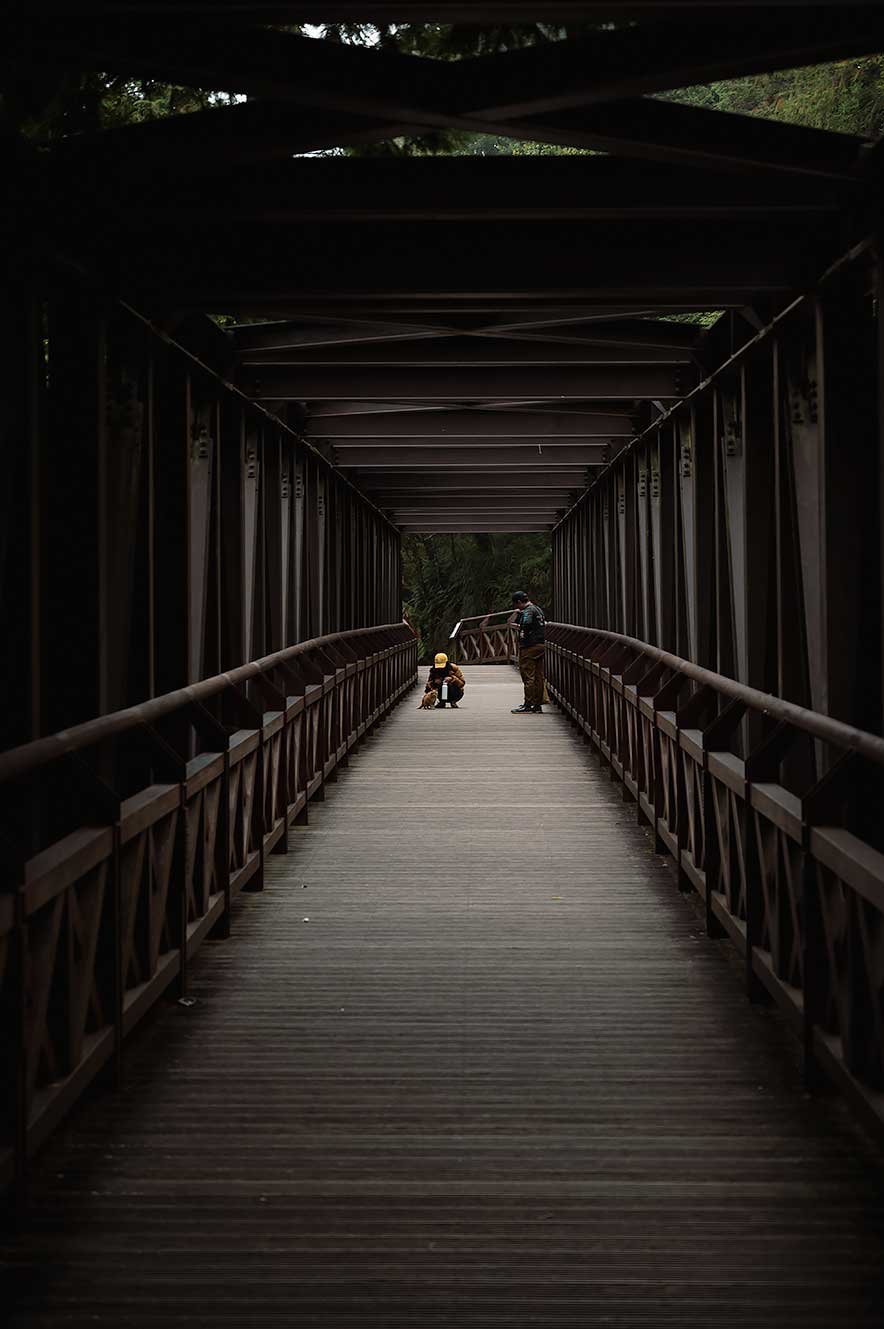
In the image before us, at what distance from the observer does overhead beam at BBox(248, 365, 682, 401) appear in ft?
31.0

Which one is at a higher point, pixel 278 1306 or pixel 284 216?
pixel 284 216

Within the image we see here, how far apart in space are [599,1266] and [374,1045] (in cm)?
171

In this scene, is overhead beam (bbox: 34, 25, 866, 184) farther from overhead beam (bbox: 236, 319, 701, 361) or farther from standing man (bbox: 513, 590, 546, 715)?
standing man (bbox: 513, 590, 546, 715)

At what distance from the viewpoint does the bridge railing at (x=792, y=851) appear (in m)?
3.64

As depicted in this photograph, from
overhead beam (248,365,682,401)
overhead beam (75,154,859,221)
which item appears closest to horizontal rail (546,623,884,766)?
overhead beam (75,154,859,221)

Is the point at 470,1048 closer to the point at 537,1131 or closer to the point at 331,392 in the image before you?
the point at 537,1131

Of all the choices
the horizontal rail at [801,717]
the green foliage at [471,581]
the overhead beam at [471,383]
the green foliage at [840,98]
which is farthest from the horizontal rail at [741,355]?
the green foliage at [471,581]

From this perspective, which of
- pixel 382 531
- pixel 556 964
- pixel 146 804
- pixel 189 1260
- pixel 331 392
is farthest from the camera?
pixel 382 531

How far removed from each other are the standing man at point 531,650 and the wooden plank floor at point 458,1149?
1149 cm

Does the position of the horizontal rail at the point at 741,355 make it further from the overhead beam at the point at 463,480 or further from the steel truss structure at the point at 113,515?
the overhead beam at the point at 463,480

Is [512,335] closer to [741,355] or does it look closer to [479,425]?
[741,355]

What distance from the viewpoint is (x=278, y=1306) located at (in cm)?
291

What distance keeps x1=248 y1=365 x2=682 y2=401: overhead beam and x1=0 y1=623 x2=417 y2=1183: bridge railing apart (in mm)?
2434

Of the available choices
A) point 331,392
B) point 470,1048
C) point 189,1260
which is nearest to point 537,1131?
point 470,1048
